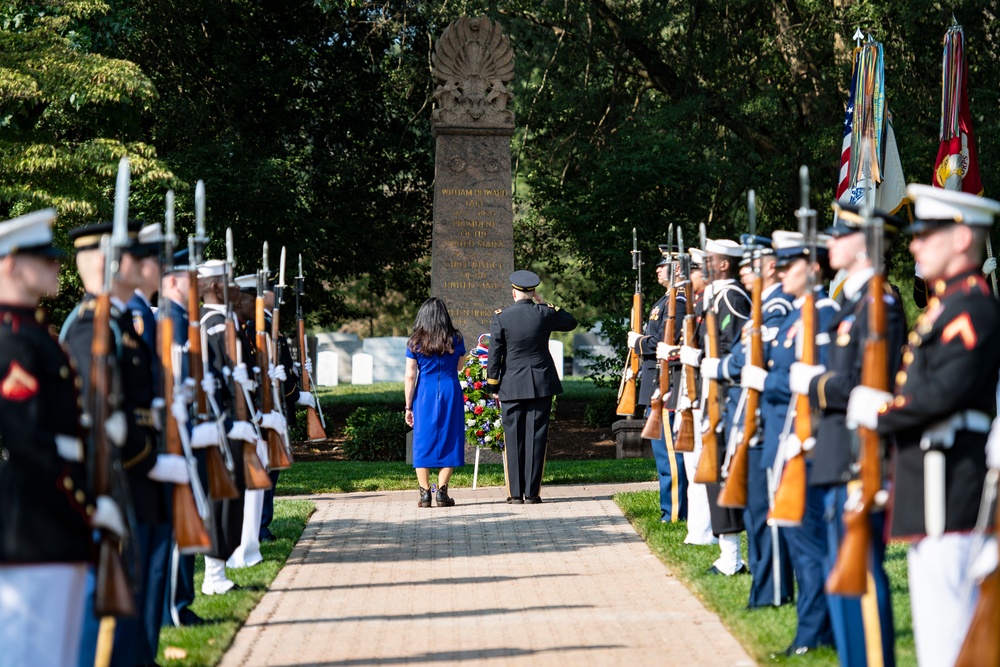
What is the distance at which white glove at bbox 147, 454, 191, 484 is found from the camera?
6.01 m

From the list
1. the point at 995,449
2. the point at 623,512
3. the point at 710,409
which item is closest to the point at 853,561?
the point at 995,449

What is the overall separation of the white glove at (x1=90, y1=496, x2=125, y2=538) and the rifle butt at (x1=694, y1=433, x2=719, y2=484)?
4021mm

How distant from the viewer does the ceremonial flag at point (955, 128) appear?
657 inches

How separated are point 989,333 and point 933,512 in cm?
70

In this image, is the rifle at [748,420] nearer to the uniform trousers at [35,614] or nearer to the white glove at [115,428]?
the white glove at [115,428]

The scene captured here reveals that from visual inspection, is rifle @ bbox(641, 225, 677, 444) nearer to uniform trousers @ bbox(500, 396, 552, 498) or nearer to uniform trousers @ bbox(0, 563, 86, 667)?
uniform trousers @ bbox(500, 396, 552, 498)

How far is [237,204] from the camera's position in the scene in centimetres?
2053

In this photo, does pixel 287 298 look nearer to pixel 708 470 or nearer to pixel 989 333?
pixel 708 470

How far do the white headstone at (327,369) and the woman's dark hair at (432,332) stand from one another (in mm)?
28088

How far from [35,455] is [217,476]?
2.41 metres

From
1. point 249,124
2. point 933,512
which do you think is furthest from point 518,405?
point 249,124

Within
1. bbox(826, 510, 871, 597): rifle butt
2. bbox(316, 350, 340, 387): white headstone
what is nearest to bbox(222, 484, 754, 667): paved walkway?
bbox(826, 510, 871, 597): rifle butt

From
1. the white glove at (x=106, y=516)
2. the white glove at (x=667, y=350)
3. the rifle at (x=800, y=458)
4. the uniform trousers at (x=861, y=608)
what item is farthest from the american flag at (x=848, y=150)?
the white glove at (x=106, y=516)

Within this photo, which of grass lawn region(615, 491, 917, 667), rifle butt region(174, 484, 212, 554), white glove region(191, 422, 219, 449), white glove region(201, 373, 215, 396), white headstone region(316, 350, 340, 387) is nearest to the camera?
rifle butt region(174, 484, 212, 554)
